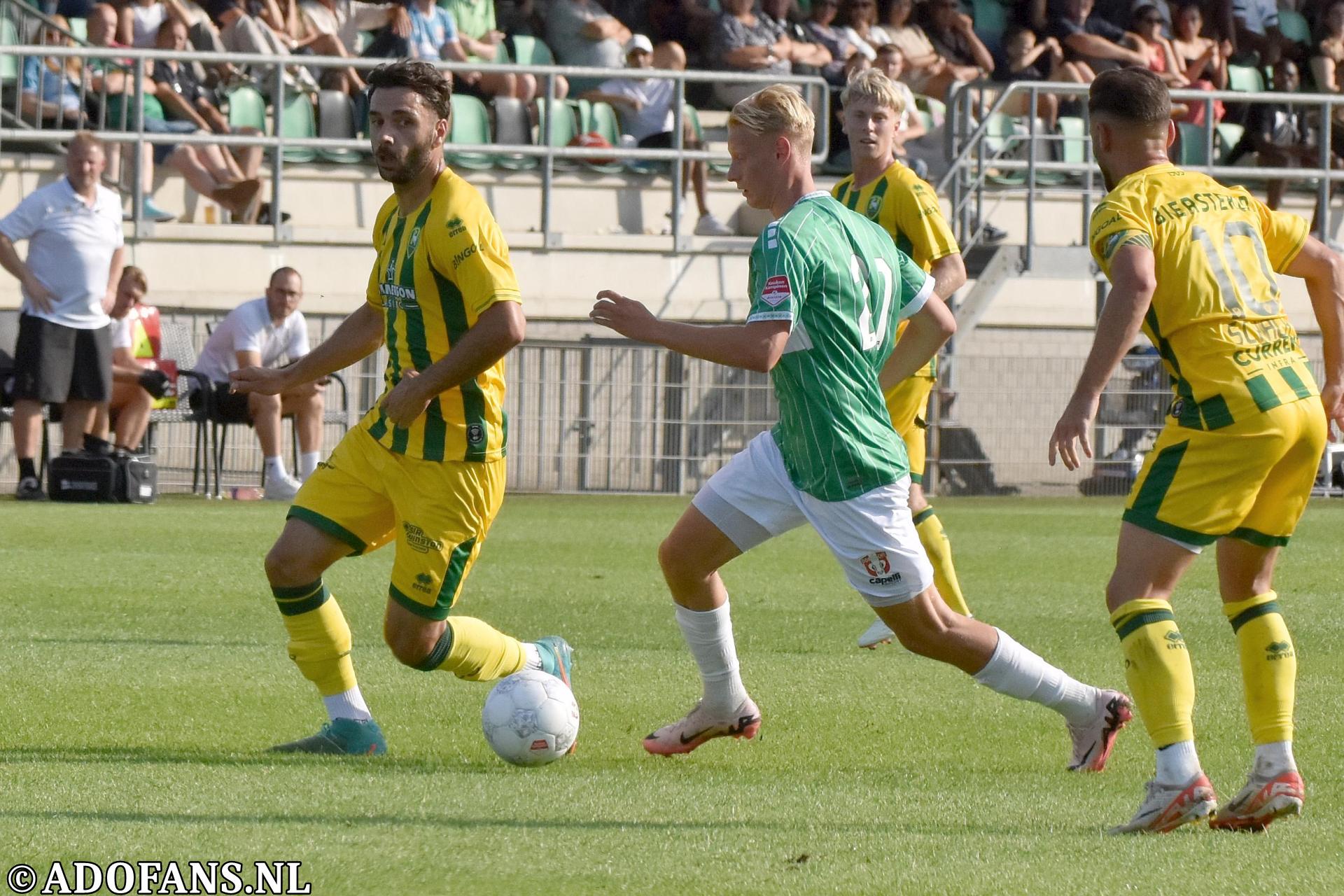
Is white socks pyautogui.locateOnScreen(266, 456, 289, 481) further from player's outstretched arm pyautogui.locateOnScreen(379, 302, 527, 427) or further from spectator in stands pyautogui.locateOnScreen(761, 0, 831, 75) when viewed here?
player's outstretched arm pyautogui.locateOnScreen(379, 302, 527, 427)

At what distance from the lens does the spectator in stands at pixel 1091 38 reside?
22.3 m

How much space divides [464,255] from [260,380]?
0.86m

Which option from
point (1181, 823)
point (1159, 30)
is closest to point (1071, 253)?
point (1159, 30)

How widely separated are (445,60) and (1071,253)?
22.0 ft

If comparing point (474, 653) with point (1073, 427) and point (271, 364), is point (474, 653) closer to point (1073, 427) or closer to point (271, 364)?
point (1073, 427)

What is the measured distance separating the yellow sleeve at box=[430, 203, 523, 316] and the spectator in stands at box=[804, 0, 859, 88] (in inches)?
606

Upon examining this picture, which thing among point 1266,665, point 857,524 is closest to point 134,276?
point 857,524

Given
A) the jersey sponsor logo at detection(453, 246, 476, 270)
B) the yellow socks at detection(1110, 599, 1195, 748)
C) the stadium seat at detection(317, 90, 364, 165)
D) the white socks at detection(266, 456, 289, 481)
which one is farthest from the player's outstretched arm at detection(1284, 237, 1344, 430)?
the stadium seat at detection(317, 90, 364, 165)

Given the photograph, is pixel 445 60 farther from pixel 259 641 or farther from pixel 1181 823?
pixel 1181 823

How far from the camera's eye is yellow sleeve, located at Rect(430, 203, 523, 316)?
5777 mm

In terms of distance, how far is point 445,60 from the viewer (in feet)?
62.7

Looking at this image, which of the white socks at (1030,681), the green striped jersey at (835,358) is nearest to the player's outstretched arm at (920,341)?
the green striped jersey at (835,358)

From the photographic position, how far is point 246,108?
19125 mm

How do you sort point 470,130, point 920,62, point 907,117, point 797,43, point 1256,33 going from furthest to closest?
point 1256,33
point 920,62
point 797,43
point 470,130
point 907,117
